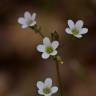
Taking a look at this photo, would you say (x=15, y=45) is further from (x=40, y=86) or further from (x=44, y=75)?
(x=40, y=86)

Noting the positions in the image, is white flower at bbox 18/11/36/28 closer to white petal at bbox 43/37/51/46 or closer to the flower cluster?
the flower cluster

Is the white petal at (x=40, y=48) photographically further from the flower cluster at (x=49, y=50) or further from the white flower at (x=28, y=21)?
the white flower at (x=28, y=21)

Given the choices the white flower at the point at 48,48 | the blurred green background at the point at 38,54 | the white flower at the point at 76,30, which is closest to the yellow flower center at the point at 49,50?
the white flower at the point at 48,48

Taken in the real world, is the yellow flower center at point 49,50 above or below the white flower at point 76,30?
below

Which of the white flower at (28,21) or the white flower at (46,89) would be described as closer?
the white flower at (46,89)

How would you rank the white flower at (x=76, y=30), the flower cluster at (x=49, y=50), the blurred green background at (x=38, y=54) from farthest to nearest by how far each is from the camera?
1. the blurred green background at (x=38, y=54)
2. the white flower at (x=76, y=30)
3. the flower cluster at (x=49, y=50)

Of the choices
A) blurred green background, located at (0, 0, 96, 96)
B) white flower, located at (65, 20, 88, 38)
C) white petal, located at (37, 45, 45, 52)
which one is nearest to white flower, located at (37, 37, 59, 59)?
white petal, located at (37, 45, 45, 52)

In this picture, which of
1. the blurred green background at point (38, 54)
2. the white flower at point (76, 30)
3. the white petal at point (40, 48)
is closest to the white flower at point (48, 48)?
the white petal at point (40, 48)

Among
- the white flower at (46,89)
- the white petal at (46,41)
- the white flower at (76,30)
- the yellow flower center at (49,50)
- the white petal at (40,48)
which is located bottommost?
the white flower at (46,89)

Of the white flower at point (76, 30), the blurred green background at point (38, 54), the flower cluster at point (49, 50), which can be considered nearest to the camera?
the flower cluster at point (49, 50)

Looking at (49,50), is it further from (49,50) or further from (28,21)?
(28,21)

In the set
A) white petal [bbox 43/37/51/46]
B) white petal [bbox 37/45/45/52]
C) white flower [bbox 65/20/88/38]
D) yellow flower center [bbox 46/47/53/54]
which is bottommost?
yellow flower center [bbox 46/47/53/54]
